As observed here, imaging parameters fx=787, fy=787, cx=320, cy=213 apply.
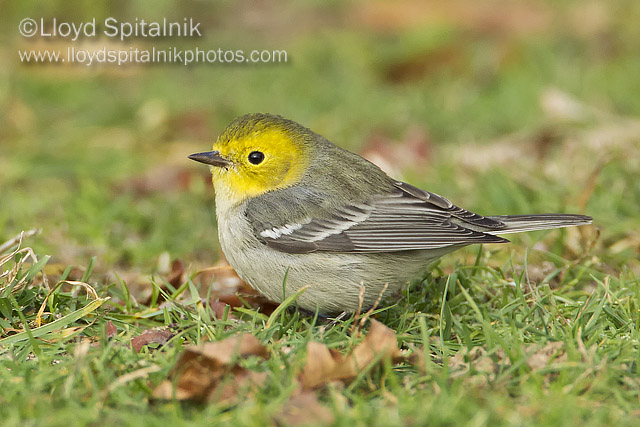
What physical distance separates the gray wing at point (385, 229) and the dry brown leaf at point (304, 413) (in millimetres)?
1333

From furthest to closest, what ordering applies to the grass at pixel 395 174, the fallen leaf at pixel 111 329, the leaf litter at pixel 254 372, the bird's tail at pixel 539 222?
1. the bird's tail at pixel 539 222
2. the fallen leaf at pixel 111 329
3. the grass at pixel 395 174
4. the leaf litter at pixel 254 372

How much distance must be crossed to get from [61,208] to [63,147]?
178 centimetres

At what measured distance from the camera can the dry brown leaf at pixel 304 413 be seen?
9.43ft

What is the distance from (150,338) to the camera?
12.3 ft

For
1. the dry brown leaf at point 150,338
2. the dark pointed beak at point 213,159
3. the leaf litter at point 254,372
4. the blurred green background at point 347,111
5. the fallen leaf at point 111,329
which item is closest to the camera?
the leaf litter at point 254,372

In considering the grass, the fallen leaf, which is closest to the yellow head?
the grass

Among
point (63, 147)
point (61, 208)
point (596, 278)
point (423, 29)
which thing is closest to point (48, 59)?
point (63, 147)

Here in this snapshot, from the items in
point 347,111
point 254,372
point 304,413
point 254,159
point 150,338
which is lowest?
point 304,413

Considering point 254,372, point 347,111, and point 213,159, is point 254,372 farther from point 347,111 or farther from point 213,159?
point 347,111

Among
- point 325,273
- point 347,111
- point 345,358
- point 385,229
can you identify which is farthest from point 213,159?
point 347,111

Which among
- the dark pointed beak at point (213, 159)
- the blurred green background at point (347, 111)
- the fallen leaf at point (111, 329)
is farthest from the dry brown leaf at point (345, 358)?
the blurred green background at point (347, 111)

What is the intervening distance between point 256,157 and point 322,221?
62cm

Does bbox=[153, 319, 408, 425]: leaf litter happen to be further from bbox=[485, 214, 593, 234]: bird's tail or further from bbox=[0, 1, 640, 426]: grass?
bbox=[485, 214, 593, 234]: bird's tail

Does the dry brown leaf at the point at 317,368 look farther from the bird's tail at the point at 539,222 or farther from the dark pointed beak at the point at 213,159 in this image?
the dark pointed beak at the point at 213,159
